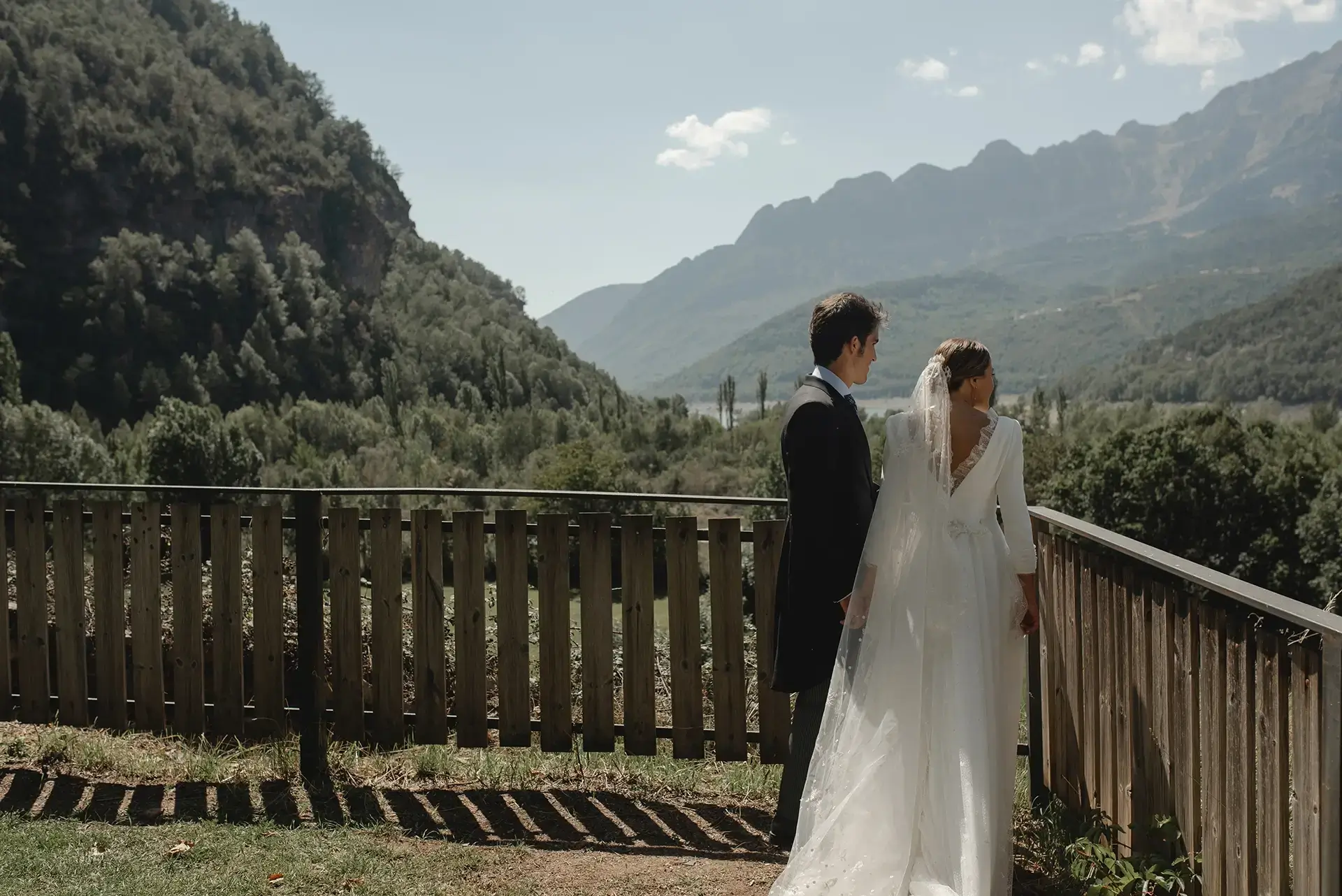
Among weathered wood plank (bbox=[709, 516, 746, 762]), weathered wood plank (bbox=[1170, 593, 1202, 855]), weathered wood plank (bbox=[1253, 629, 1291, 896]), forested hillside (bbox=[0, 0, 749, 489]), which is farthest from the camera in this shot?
forested hillside (bbox=[0, 0, 749, 489])

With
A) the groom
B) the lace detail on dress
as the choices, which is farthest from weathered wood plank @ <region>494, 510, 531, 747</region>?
the lace detail on dress

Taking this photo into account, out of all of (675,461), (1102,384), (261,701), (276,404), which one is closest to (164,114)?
(276,404)

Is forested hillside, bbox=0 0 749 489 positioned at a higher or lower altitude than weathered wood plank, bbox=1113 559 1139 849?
higher

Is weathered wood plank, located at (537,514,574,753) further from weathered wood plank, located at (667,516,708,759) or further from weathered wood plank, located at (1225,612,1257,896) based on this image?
weathered wood plank, located at (1225,612,1257,896)

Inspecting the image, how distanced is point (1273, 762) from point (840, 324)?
1768 millimetres

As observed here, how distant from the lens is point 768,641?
451 cm

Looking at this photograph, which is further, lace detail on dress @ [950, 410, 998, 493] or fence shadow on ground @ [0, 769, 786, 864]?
fence shadow on ground @ [0, 769, 786, 864]

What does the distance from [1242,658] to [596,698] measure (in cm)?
260

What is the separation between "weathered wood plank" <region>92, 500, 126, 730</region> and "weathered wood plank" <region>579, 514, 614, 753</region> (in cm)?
206

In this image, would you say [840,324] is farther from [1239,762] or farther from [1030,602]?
[1239,762]

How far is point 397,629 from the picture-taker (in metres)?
4.75

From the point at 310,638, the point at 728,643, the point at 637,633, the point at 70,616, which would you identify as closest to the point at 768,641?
the point at 728,643

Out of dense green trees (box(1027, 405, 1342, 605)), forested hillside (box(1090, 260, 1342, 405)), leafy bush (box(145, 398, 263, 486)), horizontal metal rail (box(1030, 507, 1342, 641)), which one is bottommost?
dense green trees (box(1027, 405, 1342, 605))

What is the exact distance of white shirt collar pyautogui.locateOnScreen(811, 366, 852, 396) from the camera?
3615 mm
